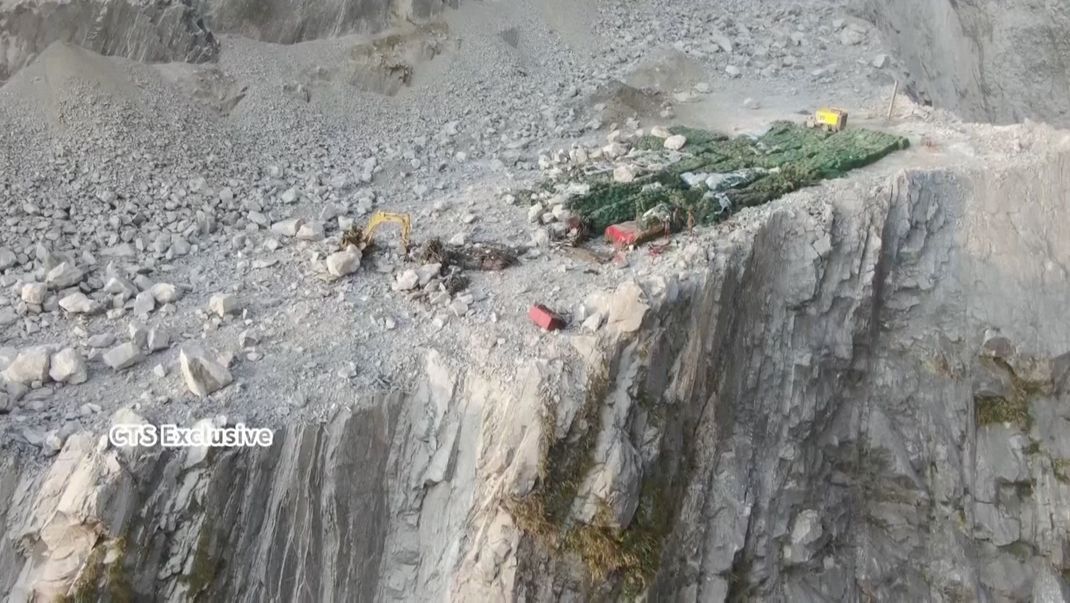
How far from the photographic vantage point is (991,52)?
2102cm

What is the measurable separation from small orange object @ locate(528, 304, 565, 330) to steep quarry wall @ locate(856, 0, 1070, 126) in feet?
48.6

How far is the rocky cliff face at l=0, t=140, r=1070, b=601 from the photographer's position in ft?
25.9

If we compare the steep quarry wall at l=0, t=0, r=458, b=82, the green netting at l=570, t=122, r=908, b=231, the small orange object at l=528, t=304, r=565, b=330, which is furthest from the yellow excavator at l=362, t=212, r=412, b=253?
the steep quarry wall at l=0, t=0, r=458, b=82

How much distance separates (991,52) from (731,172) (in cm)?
1281

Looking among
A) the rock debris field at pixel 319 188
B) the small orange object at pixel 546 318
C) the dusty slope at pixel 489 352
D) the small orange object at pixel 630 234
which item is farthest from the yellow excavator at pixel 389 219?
the small orange object at pixel 630 234

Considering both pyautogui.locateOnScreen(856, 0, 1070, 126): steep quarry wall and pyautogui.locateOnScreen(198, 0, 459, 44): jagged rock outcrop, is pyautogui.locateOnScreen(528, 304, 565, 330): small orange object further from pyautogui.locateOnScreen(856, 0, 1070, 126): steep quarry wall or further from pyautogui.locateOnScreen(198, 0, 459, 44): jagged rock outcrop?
pyautogui.locateOnScreen(856, 0, 1070, 126): steep quarry wall

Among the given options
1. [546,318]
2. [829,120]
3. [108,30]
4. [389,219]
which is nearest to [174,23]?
[108,30]

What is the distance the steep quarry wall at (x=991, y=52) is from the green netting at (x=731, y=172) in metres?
8.21

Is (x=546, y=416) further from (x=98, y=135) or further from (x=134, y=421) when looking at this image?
(x=98, y=135)

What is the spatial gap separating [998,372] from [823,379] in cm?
261

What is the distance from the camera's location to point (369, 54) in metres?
14.8

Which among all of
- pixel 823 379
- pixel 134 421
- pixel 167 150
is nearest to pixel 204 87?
pixel 167 150

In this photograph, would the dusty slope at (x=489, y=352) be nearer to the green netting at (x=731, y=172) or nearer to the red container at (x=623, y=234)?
the red container at (x=623, y=234)

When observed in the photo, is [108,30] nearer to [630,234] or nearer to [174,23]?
[174,23]
